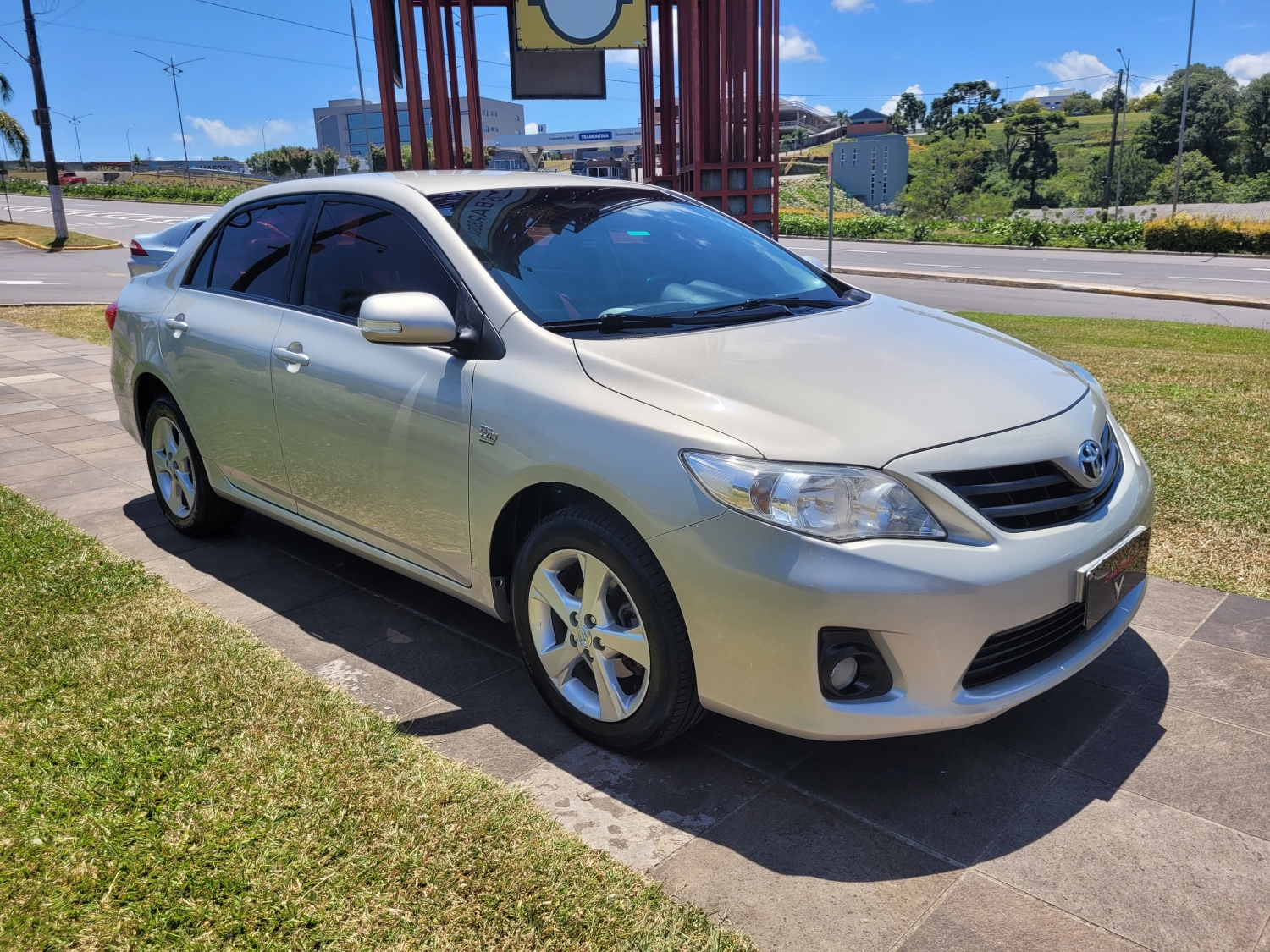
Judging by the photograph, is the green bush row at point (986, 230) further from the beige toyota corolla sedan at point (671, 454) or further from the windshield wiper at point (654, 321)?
the windshield wiper at point (654, 321)

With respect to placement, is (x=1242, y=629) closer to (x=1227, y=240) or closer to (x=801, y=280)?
(x=801, y=280)

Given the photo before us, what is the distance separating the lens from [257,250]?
4.38 metres

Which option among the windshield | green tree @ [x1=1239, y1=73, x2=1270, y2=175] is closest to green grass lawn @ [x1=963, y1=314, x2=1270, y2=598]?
the windshield

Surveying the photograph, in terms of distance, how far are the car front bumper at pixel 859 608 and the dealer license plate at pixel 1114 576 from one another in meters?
0.09

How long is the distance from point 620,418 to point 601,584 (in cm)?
48

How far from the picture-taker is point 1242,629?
12.4ft

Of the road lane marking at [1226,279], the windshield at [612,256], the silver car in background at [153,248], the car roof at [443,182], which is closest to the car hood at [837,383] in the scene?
the windshield at [612,256]

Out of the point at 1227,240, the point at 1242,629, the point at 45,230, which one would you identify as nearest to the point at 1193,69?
the point at 1227,240

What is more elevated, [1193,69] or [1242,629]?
[1193,69]

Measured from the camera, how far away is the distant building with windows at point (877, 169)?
286 feet

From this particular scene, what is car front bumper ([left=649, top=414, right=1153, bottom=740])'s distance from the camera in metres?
2.47

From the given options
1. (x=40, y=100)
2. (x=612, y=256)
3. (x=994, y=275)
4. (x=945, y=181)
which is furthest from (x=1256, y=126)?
(x=612, y=256)

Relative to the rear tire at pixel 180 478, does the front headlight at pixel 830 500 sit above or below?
above

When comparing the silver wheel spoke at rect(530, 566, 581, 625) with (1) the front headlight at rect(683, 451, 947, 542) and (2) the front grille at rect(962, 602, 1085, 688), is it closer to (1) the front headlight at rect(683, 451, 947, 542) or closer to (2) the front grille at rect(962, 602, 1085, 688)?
(1) the front headlight at rect(683, 451, 947, 542)
